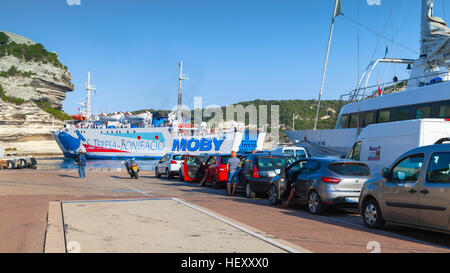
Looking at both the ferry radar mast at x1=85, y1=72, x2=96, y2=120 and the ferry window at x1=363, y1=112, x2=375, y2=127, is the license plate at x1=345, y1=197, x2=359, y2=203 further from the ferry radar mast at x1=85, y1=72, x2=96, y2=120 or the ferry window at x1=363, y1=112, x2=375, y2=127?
the ferry radar mast at x1=85, y1=72, x2=96, y2=120

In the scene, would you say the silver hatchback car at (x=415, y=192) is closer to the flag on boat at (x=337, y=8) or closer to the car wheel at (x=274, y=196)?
the car wheel at (x=274, y=196)

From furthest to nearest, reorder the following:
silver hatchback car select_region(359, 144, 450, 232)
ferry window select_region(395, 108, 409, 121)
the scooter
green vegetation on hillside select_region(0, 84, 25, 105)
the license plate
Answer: green vegetation on hillside select_region(0, 84, 25, 105) < the scooter < ferry window select_region(395, 108, 409, 121) < the license plate < silver hatchback car select_region(359, 144, 450, 232)

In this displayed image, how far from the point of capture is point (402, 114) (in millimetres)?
18984

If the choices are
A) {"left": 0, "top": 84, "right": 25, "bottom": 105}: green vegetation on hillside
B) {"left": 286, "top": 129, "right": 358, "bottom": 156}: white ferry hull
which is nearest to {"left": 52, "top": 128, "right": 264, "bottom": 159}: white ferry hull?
{"left": 0, "top": 84, "right": 25, "bottom": 105}: green vegetation on hillside

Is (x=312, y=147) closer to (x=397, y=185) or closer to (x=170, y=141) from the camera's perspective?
(x=397, y=185)

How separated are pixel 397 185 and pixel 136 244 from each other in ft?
15.0

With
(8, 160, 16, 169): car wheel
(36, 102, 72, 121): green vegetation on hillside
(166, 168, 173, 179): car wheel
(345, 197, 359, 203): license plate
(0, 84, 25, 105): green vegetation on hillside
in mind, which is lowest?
(8, 160, 16, 169): car wheel

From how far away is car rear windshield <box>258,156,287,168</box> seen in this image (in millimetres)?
13938

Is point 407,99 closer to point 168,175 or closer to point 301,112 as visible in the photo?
point 168,175

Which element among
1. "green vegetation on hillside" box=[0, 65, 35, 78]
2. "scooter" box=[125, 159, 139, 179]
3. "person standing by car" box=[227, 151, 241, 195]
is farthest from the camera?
"green vegetation on hillside" box=[0, 65, 35, 78]

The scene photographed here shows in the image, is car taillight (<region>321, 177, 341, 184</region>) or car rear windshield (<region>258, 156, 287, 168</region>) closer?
car taillight (<region>321, 177, 341, 184</region>)

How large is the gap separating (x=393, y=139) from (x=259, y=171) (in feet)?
13.9

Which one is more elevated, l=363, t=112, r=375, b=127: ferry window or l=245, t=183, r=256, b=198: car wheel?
l=363, t=112, r=375, b=127: ferry window

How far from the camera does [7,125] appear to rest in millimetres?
89125
